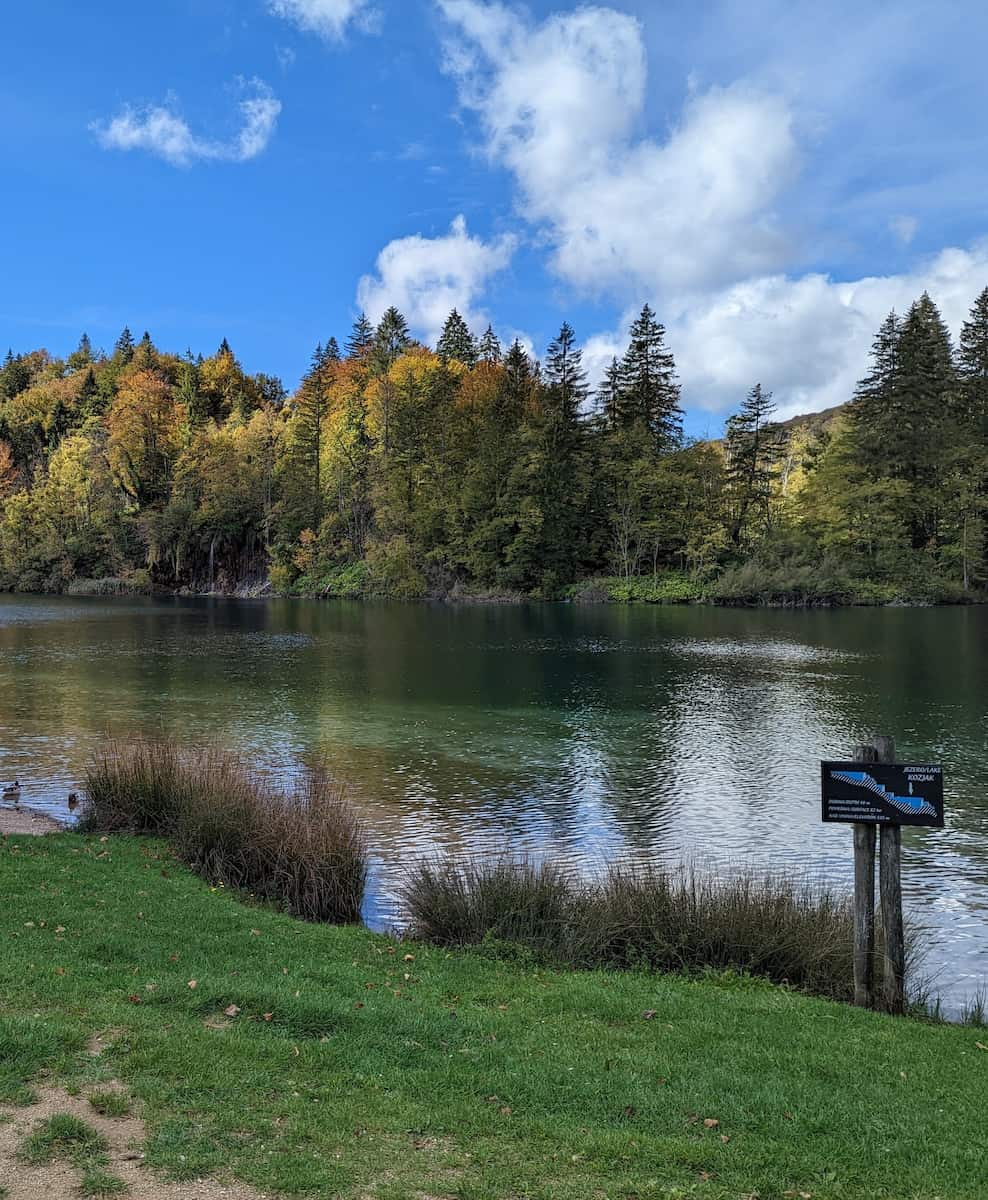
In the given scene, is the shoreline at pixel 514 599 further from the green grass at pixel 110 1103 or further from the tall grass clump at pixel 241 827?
the green grass at pixel 110 1103

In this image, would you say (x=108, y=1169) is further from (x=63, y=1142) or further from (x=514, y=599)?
(x=514, y=599)

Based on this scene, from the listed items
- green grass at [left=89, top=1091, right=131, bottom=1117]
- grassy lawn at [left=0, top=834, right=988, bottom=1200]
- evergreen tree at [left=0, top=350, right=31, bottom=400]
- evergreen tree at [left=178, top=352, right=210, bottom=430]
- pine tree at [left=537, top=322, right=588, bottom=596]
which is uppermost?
evergreen tree at [left=0, top=350, right=31, bottom=400]

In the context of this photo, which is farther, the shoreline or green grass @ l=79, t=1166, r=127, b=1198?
the shoreline

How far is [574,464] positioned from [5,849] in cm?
7971

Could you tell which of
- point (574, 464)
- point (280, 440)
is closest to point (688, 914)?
A: point (574, 464)

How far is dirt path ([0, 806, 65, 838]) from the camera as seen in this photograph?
14.1 meters

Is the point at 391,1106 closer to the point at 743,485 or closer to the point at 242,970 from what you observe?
the point at 242,970

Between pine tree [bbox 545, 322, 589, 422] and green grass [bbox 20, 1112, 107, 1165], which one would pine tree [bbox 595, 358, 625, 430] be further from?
green grass [bbox 20, 1112, 107, 1165]

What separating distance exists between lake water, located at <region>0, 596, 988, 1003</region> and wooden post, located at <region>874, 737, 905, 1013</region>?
1779mm

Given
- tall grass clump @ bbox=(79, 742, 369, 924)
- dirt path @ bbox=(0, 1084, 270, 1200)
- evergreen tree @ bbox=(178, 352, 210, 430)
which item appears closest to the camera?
dirt path @ bbox=(0, 1084, 270, 1200)

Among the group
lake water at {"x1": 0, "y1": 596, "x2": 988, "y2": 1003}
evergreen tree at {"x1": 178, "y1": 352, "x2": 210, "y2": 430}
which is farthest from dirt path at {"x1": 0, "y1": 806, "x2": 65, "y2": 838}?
evergreen tree at {"x1": 178, "y1": 352, "x2": 210, "y2": 430}

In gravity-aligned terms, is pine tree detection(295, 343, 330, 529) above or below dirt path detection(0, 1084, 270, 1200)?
above

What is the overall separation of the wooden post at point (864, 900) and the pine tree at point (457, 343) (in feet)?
362

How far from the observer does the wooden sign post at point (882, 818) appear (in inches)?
312
